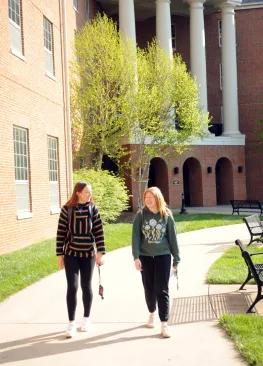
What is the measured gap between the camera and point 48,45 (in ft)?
58.1

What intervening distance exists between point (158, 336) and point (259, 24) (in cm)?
3773

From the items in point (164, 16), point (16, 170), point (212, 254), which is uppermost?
point (164, 16)

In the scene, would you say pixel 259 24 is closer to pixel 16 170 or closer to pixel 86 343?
pixel 16 170

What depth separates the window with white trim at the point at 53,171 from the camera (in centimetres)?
1750

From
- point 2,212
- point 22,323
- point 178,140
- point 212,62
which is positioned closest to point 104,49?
point 178,140

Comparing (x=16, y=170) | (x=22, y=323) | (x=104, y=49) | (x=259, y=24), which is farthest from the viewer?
(x=259, y=24)

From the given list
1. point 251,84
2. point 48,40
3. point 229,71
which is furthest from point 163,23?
point 48,40

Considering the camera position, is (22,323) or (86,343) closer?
(86,343)

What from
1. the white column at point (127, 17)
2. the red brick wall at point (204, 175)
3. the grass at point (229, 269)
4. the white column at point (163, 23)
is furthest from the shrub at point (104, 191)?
the white column at point (163, 23)

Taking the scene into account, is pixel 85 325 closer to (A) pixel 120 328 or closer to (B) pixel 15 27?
(A) pixel 120 328

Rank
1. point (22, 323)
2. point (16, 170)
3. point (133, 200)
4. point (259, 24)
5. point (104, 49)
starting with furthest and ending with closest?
point (259, 24) < point (133, 200) < point (104, 49) < point (16, 170) < point (22, 323)

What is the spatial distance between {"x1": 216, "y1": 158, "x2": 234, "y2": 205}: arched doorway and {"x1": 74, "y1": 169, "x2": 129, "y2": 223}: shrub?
1714cm

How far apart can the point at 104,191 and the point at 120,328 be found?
14.9m

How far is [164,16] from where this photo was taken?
34250mm
